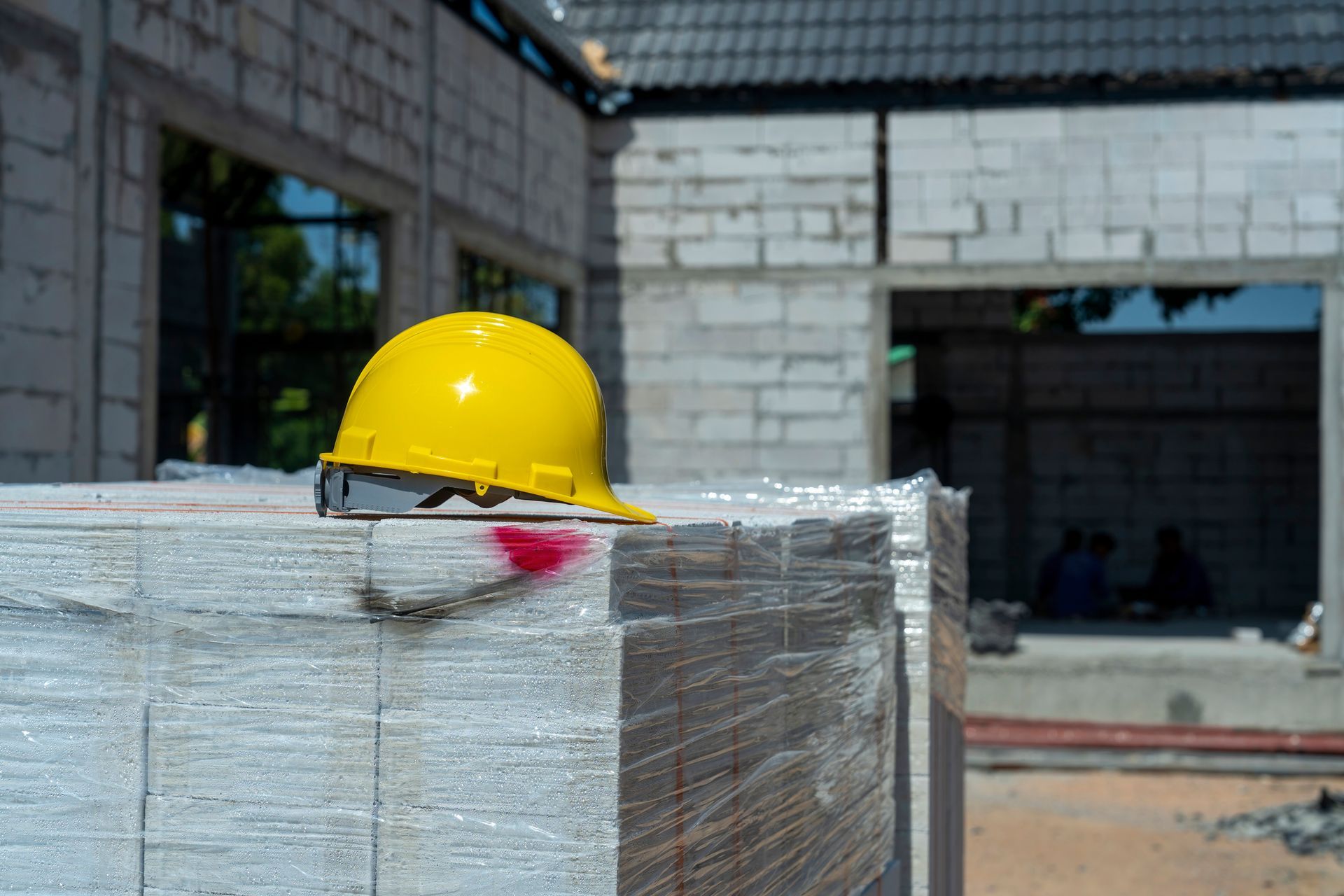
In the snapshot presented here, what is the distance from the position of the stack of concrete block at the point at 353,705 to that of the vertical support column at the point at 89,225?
3.35m

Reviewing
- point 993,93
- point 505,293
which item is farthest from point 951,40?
point 505,293

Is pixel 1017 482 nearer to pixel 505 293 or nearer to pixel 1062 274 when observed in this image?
pixel 1062 274

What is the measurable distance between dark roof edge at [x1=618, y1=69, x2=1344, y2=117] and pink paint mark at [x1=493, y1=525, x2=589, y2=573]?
8.74 meters

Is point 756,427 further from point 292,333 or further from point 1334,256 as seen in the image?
point 292,333

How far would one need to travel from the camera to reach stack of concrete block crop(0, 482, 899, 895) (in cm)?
158

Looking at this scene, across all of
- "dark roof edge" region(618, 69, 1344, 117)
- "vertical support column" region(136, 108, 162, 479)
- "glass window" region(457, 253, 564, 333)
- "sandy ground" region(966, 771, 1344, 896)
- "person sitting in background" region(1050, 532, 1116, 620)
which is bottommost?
"sandy ground" region(966, 771, 1344, 896)

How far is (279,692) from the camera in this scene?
64.9 inches

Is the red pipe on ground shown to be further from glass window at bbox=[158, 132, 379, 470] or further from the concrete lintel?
glass window at bbox=[158, 132, 379, 470]

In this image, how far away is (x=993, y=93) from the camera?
9.77 metres

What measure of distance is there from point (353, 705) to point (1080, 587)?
1194 centimetres

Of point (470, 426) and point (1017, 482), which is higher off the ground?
point (470, 426)

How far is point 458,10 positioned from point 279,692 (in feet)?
23.8

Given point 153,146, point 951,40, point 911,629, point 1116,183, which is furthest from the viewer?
point 951,40

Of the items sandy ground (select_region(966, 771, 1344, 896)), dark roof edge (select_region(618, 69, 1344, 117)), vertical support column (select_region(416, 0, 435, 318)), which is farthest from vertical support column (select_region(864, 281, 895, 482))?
vertical support column (select_region(416, 0, 435, 318))
